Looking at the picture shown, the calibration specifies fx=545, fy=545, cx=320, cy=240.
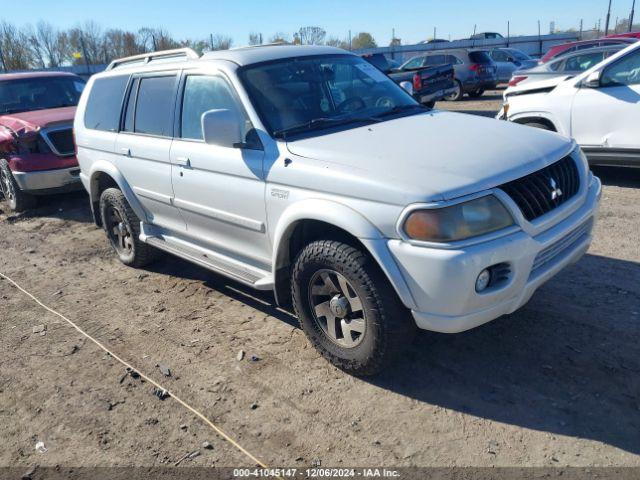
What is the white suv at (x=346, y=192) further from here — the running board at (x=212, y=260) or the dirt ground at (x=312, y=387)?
the dirt ground at (x=312, y=387)

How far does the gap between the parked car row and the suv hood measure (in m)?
0.01

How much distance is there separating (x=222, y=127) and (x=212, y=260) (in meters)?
1.21

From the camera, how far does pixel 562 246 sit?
3.25 meters

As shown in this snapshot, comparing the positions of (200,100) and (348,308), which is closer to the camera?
(348,308)

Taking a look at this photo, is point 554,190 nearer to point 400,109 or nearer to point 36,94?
point 400,109

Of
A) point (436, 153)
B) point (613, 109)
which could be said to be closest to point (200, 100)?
point (436, 153)

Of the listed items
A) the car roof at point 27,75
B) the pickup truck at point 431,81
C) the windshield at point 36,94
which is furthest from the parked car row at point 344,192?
the pickup truck at point 431,81

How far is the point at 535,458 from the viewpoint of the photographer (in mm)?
2672

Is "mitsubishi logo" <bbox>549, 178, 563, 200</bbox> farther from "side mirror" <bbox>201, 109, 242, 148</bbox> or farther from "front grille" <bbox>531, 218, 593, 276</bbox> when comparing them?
"side mirror" <bbox>201, 109, 242, 148</bbox>

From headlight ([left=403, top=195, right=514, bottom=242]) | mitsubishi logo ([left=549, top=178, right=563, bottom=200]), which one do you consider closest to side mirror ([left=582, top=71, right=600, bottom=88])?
mitsubishi logo ([left=549, top=178, right=563, bottom=200])

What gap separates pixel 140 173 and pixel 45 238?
2936 millimetres

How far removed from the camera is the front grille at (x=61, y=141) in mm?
7547

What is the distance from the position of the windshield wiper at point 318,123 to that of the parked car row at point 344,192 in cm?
2

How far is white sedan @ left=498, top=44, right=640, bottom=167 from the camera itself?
21.1 feet
